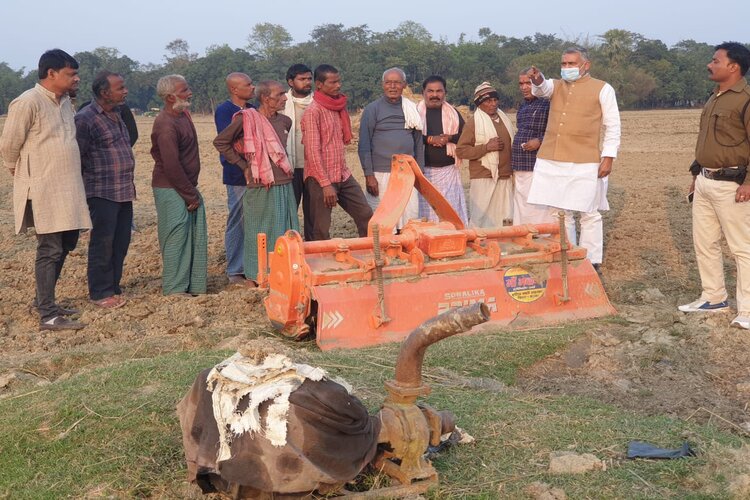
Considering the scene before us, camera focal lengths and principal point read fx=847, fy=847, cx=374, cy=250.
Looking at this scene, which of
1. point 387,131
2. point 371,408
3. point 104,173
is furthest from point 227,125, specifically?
point 371,408

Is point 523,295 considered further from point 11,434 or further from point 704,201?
point 11,434

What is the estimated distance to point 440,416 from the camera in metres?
3.07

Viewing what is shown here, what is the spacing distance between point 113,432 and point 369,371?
140cm

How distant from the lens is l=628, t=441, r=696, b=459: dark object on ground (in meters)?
3.22

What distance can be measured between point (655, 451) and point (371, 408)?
1.16m

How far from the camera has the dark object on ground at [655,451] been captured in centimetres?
322

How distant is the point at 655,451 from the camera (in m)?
3.26

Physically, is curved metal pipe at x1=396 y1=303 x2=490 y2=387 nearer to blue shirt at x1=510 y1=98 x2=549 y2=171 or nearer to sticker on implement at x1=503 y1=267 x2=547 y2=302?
sticker on implement at x1=503 y1=267 x2=547 y2=302

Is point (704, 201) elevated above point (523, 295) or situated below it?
above

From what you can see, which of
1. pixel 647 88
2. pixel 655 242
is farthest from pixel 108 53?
pixel 655 242

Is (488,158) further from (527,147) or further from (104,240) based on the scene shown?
(104,240)

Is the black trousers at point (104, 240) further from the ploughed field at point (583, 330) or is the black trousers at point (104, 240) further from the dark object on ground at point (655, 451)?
the dark object on ground at point (655, 451)

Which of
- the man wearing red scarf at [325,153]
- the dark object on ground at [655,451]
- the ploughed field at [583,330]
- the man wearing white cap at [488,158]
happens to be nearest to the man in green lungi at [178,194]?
the ploughed field at [583,330]

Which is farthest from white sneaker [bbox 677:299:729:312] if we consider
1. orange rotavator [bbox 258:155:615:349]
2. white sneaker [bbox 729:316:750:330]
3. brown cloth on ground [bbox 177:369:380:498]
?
brown cloth on ground [bbox 177:369:380:498]
